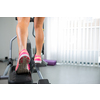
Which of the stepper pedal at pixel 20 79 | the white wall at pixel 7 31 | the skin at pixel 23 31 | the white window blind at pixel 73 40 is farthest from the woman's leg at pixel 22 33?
the white window blind at pixel 73 40

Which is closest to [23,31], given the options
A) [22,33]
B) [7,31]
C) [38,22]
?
[22,33]

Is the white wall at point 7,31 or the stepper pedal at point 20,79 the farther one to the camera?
the white wall at point 7,31

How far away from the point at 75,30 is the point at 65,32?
25cm

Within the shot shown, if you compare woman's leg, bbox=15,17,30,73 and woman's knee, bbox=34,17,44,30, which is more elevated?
woman's knee, bbox=34,17,44,30

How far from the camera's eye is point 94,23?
249cm

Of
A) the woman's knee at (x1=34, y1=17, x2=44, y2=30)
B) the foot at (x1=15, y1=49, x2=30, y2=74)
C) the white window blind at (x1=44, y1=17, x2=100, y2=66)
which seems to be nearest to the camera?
the foot at (x1=15, y1=49, x2=30, y2=74)

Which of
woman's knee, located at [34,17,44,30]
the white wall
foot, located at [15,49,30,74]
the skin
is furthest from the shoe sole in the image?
the white wall

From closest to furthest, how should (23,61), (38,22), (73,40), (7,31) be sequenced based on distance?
(23,61)
(38,22)
(7,31)
(73,40)

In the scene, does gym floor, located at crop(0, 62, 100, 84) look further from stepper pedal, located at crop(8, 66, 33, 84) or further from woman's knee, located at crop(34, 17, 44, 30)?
woman's knee, located at crop(34, 17, 44, 30)

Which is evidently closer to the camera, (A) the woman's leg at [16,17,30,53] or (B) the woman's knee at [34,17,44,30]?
(A) the woman's leg at [16,17,30,53]

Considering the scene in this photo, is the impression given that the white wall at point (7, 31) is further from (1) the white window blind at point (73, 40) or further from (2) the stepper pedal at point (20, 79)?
(1) the white window blind at point (73, 40)

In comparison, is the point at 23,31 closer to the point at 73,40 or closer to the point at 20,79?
the point at 20,79
